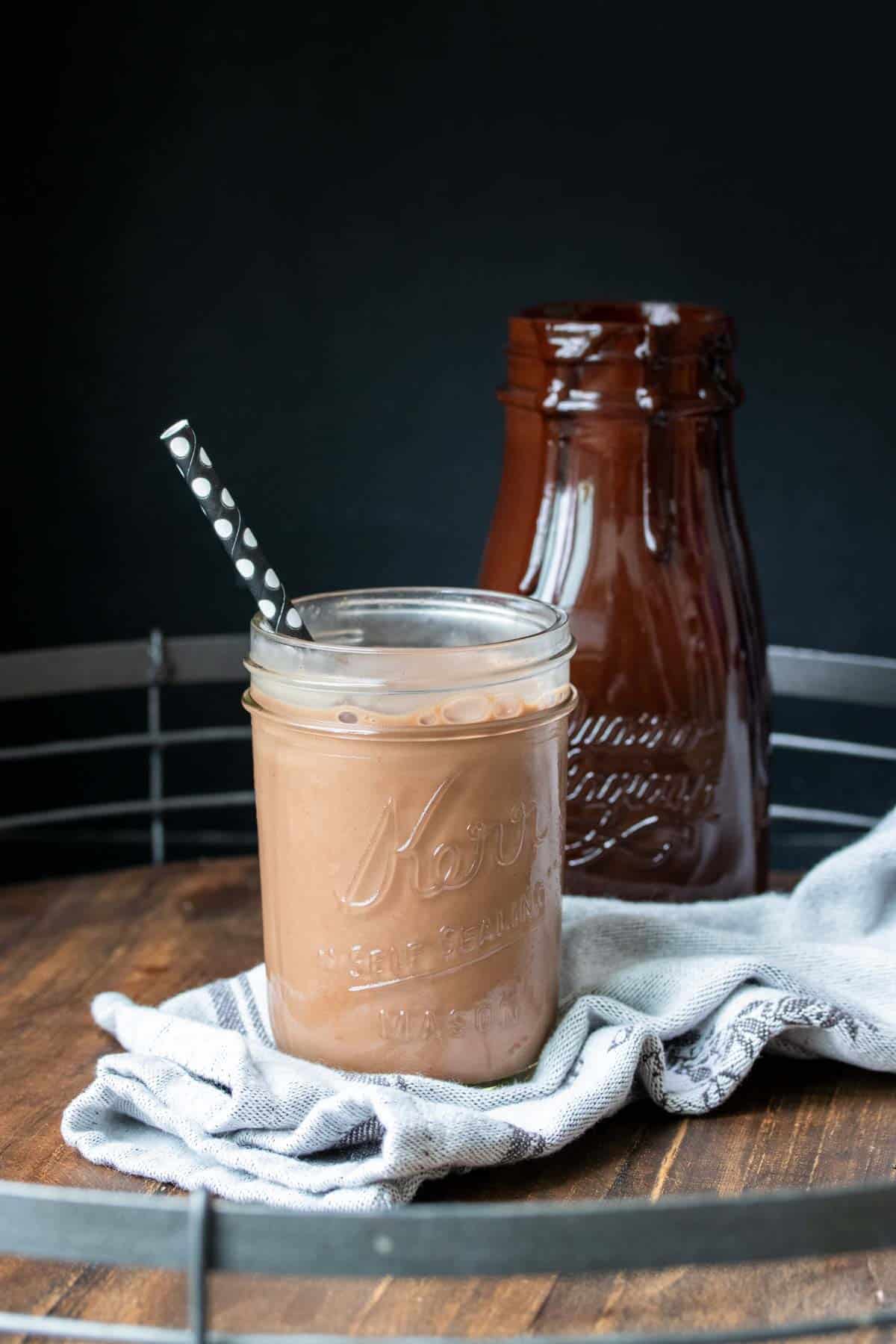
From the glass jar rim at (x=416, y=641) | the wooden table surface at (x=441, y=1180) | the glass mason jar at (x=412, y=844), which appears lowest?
the wooden table surface at (x=441, y=1180)

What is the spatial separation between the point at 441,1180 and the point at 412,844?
15 centimetres

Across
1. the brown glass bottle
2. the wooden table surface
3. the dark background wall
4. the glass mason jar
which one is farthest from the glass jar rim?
the dark background wall

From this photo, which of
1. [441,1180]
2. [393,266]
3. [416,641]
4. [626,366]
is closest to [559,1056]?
[441,1180]

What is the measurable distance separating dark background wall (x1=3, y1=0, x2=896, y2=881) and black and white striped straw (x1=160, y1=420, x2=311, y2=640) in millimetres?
1034

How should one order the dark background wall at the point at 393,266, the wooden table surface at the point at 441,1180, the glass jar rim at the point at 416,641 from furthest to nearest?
the dark background wall at the point at 393,266 → the glass jar rim at the point at 416,641 → the wooden table surface at the point at 441,1180

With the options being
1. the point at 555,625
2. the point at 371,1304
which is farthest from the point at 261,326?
the point at 371,1304

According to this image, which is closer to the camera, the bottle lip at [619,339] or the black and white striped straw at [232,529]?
the black and white striped straw at [232,529]

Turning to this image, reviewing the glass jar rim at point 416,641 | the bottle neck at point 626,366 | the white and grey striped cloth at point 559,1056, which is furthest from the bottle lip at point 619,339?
the white and grey striped cloth at point 559,1056

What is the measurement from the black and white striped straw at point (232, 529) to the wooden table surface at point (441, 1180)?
0.25 m

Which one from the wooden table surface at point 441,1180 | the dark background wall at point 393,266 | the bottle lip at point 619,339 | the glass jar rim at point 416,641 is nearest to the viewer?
the wooden table surface at point 441,1180

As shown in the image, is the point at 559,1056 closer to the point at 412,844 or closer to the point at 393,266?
the point at 412,844

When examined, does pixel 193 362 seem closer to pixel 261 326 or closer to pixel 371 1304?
pixel 261 326

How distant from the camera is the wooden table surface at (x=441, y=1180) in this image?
0.58 m

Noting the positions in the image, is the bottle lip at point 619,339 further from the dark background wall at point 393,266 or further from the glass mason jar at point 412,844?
the dark background wall at point 393,266
